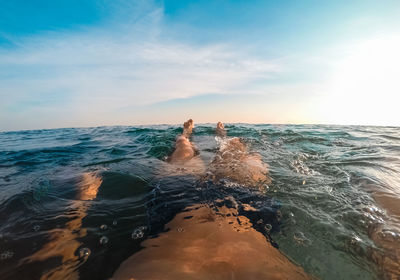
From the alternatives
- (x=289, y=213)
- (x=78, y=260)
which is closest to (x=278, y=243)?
(x=289, y=213)

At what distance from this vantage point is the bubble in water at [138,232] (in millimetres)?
2011

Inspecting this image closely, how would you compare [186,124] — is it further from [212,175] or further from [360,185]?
[360,185]

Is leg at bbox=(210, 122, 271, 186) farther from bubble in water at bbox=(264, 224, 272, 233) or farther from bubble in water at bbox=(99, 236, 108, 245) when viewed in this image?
bubble in water at bbox=(99, 236, 108, 245)

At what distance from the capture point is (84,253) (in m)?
1.77

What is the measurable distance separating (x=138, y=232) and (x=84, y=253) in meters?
0.51

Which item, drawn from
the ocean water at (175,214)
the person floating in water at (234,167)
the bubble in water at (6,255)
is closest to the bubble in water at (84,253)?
the ocean water at (175,214)

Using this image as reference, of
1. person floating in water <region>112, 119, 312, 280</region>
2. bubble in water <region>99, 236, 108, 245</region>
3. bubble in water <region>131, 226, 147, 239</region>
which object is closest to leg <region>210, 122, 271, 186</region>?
person floating in water <region>112, 119, 312, 280</region>

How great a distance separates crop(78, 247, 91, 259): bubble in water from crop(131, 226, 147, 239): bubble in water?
41cm

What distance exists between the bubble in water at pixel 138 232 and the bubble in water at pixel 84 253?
0.41 m

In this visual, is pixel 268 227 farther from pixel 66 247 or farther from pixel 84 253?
pixel 66 247

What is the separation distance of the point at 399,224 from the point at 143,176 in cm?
384

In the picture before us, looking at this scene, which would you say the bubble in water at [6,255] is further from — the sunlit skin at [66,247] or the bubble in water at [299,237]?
the bubble in water at [299,237]

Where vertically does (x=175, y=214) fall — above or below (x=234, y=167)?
below

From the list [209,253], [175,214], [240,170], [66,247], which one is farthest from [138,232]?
[240,170]
